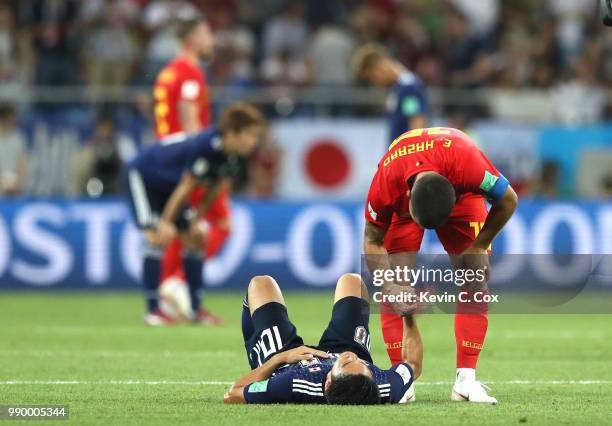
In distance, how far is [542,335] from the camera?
518 inches

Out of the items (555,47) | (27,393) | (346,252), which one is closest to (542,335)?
(346,252)

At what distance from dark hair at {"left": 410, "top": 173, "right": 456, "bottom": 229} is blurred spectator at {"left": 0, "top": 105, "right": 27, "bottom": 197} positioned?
11845 mm

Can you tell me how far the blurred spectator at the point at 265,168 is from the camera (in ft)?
62.0

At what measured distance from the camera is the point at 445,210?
7152 millimetres

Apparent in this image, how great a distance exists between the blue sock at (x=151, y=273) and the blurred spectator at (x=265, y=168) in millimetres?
5008

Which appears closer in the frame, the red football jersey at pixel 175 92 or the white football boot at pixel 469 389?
the white football boot at pixel 469 389

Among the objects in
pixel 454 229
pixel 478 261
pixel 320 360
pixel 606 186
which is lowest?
pixel 606 186

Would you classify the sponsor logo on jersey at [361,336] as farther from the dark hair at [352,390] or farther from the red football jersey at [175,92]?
the red football jersey at [175,92]

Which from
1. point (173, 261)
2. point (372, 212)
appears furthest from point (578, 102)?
point (372, 212)

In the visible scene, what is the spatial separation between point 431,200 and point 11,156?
1205 centimetres

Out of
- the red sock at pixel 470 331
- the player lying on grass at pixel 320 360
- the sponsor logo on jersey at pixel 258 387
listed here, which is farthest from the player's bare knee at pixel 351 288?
the sponsor logo on jersey at pixel 258 387

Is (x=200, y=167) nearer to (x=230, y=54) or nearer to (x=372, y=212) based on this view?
(x=372, y=212)

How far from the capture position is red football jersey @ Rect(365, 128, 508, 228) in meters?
7.54

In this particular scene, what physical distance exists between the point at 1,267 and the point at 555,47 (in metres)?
9.49
